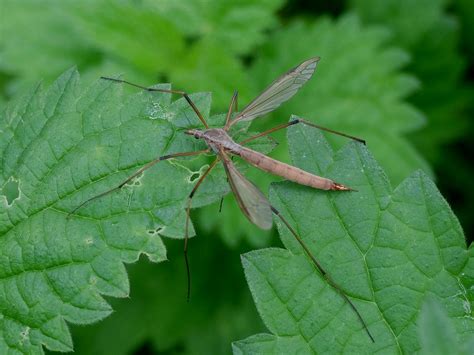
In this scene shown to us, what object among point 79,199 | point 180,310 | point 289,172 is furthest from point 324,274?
point 180,310

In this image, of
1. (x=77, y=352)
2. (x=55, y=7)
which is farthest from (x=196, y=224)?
(x=55, y=7)

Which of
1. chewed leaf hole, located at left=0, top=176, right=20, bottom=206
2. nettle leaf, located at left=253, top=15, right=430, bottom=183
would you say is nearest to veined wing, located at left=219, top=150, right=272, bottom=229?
chewed leaf hole, located at left=0, top=176, right=20, bottom=206

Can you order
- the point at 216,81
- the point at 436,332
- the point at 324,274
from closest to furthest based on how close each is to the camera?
the point at 436,332 → the point at 324,274 → the point at 216,81

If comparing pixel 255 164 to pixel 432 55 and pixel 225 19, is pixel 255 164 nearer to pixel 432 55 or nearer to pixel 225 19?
pixel 225 19

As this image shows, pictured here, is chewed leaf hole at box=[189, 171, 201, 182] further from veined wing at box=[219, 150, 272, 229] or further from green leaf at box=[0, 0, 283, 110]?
green leaf at box=[0, 0, 283, 110]

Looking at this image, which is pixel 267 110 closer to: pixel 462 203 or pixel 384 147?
pixel 384 147

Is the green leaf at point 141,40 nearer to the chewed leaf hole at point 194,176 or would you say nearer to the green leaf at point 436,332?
the chewed leaf hole at point 194,176
